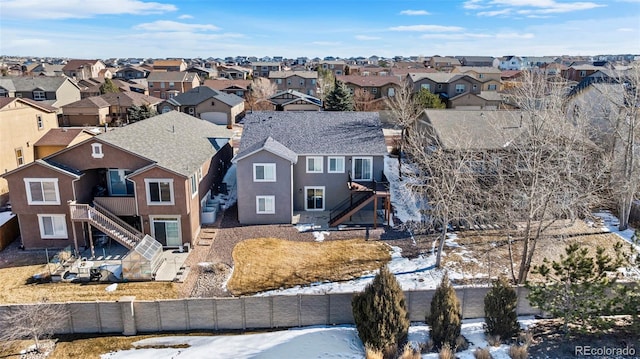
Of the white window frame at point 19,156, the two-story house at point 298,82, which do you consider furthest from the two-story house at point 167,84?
the white window frame at point 19,156

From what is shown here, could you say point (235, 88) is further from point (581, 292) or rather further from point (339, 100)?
point (581, 292)

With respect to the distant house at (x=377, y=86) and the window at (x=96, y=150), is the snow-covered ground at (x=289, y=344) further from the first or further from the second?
the distant house at (x=377, y=86)

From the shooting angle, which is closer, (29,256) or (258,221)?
(29,256)

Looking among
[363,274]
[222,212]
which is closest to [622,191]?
[363,274]

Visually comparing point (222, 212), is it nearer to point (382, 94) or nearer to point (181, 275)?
point (181, 275)

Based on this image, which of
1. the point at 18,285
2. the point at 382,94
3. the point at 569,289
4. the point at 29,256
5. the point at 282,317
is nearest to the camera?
the point at 569,289

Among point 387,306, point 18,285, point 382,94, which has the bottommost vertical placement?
point 18,285

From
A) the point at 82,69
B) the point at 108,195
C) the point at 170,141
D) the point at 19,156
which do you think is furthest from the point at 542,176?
the point at 82,69
